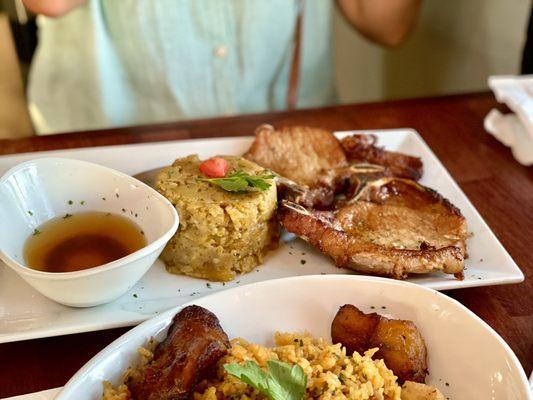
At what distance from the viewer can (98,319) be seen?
152cm

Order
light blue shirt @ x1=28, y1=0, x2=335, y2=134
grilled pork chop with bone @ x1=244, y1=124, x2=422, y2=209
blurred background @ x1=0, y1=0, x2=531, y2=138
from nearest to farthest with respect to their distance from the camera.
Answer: grilled pork chop with bone @ x1=244, y1=124, x2=422, y2=209
light blue shirt @ x1=28, y1=0, x2=335, y2=134
blurred background @ x1=0, y1=0, x2=531, y2=138

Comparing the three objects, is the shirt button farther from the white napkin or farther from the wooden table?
the white napkin

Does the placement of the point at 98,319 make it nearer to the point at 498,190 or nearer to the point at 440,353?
the point at 440,353

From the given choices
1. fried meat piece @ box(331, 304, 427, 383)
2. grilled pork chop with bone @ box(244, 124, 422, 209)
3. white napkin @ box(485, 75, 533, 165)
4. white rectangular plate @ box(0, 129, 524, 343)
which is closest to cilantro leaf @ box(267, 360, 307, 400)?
fried meat piece @ box(331, 304, 427, 383)

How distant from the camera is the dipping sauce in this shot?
1635 mm

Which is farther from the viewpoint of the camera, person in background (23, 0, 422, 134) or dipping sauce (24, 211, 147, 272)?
person in background (23, 0, 422, 134)

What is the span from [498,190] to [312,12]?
61.7 inches

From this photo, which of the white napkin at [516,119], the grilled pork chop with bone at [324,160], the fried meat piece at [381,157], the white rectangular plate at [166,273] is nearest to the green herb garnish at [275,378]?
the white rectangular plate at [166,273]

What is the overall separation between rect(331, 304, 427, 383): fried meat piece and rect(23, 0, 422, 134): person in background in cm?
190

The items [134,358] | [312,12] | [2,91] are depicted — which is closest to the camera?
[134,358]

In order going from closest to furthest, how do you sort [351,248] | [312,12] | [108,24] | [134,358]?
[134,358] < [351,248] < [108,24] < [312,12]

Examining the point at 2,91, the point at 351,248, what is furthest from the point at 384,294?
the point at 2,91

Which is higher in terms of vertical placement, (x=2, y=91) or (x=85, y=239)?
(x=85, y=239)

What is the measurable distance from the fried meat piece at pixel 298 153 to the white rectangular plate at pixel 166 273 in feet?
0.47
